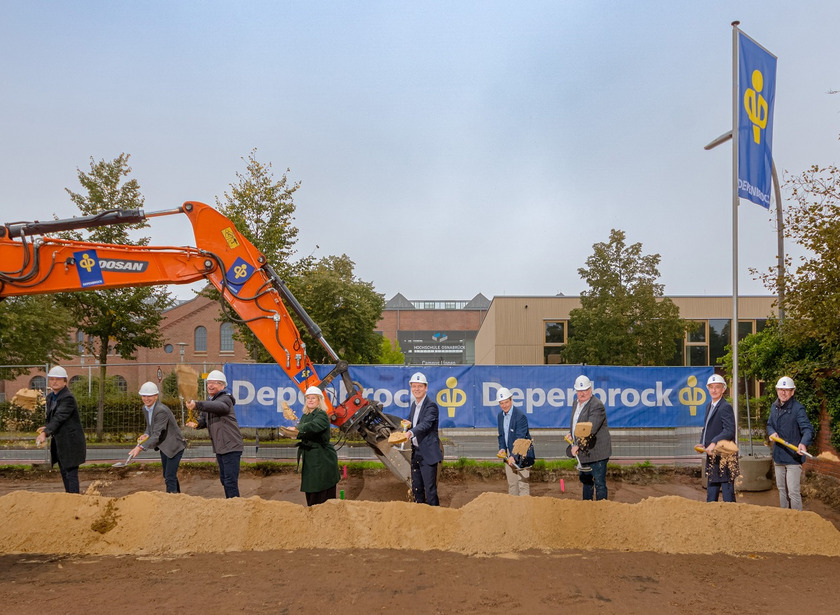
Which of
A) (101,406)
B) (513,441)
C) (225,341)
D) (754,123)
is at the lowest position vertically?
(101,406)

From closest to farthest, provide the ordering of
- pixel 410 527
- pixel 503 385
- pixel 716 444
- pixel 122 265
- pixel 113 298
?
pixel 410 527 → pixel 716 444 → pixel 122 265 → pixel 503 385 → pixel 113 298

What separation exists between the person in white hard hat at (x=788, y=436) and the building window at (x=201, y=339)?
45.6m

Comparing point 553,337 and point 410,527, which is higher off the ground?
point 553,337

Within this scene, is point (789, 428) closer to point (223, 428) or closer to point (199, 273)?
point (223, 428)

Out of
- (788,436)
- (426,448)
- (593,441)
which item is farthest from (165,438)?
(788,436)

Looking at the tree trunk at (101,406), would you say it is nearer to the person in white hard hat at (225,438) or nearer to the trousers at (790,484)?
the person in white hard hat at (225,438)

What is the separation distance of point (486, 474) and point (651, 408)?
3.91m

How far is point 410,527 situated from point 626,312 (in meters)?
20.6

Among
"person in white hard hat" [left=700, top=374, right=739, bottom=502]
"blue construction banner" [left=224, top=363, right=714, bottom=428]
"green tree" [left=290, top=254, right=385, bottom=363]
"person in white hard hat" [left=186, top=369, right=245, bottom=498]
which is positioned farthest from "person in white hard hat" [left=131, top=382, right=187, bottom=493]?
"green tree" [left=290, top=254, right=385, bottom=363]

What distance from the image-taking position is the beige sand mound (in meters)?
6.40

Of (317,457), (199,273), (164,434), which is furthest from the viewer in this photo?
(199,273)

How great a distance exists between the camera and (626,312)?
25172 mm

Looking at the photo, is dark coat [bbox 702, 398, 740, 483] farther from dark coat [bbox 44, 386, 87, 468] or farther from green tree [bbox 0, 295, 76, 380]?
green tree [bbox 0, 295, 76, 380]

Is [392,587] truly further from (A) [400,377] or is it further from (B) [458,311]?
(B) [458,311]
